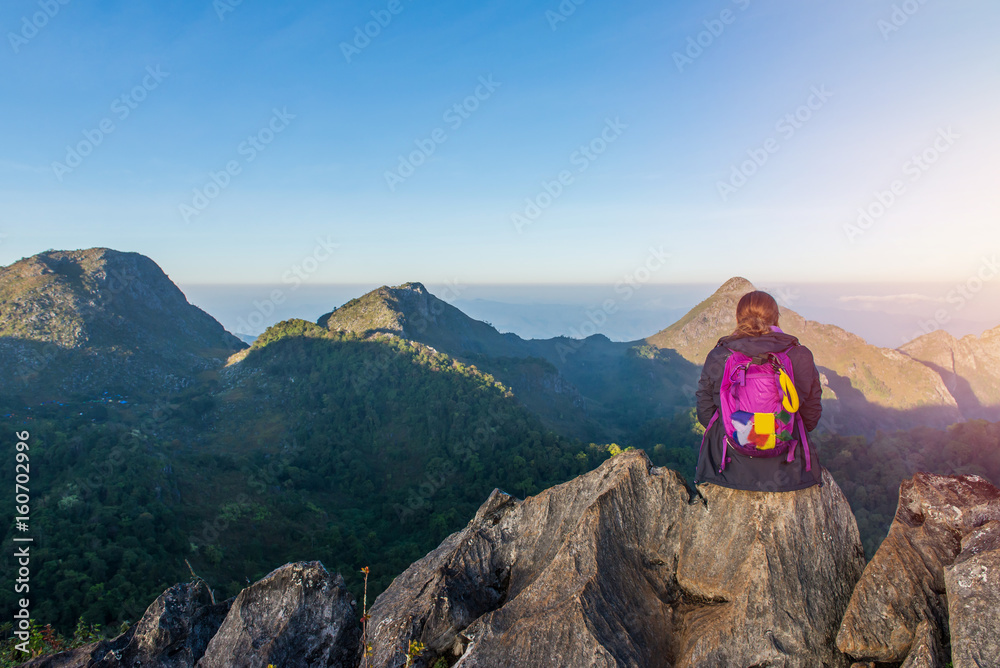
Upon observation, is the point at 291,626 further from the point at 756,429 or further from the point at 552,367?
the point at 552,367

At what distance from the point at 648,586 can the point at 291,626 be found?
23.1 feet

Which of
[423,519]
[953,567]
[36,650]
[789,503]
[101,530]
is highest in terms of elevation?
[789,503]

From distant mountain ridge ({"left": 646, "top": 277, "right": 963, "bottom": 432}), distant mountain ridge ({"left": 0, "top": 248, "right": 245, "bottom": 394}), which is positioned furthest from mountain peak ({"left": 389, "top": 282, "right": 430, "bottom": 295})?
distant mountain ridge ({"left": 646, "top": 277, "right": 963, "bottom": 432})

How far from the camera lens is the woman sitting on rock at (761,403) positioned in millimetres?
6891

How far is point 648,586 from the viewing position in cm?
865

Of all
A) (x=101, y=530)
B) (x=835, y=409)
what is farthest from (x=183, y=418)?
(x=835, y=409)

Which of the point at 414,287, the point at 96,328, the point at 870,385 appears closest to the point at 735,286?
the point at 870,385

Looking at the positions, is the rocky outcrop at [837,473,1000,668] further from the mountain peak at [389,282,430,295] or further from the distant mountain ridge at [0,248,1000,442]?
the mountain peak at [389,282,430,295]

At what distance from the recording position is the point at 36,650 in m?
13.3

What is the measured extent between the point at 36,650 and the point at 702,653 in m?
17.7

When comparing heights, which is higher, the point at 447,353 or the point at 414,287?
the point at 414,287

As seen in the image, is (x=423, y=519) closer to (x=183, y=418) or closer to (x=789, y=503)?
(x=183, y=418)

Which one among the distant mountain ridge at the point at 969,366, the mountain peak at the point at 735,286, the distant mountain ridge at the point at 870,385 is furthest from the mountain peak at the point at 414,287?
the distant mountain ridge at the point at 969,366

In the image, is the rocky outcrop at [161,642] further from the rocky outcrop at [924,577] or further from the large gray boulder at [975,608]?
the large gray boulder at [975,608]
